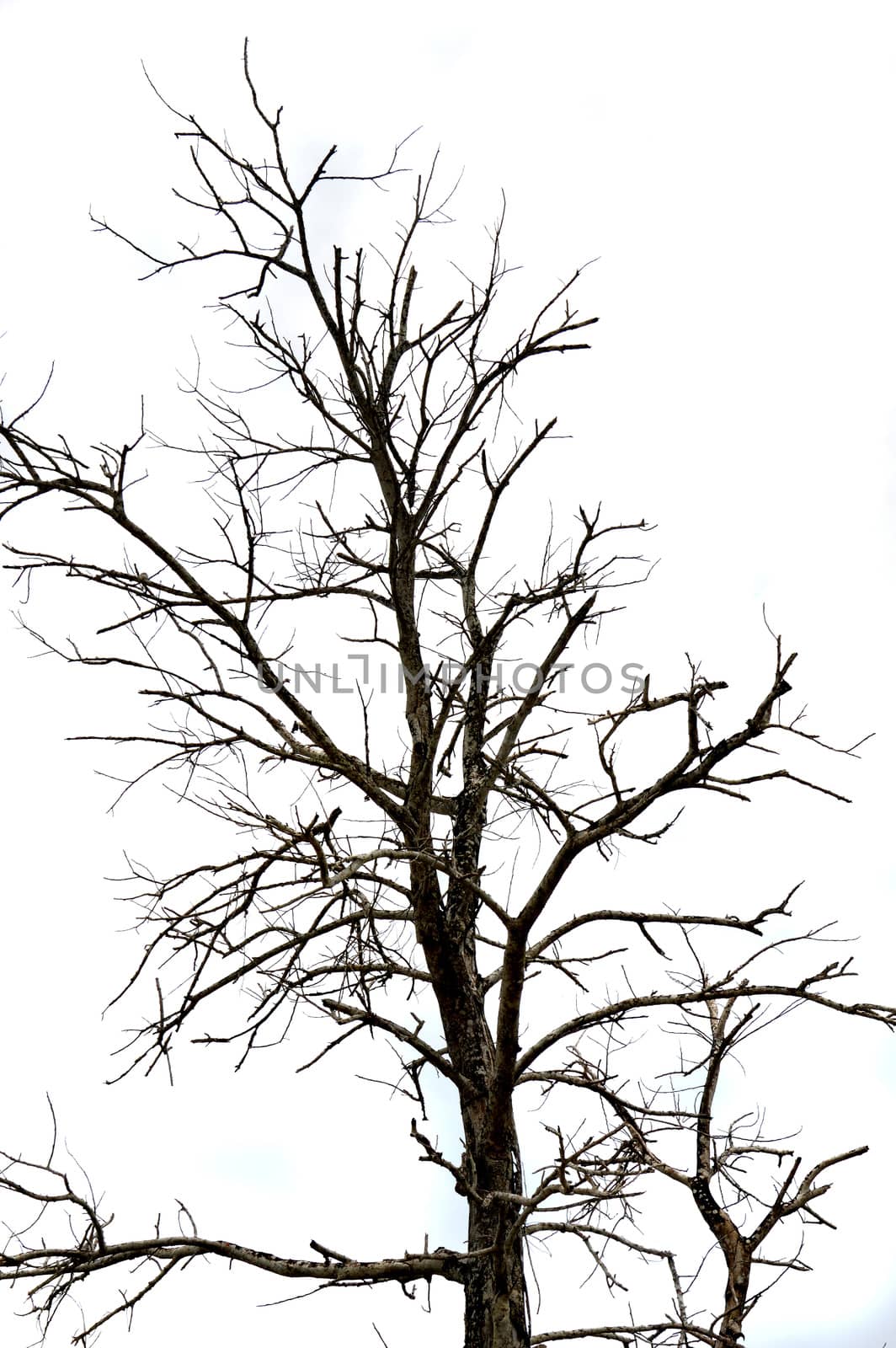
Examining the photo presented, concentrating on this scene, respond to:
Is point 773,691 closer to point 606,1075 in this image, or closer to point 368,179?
point 606,1075

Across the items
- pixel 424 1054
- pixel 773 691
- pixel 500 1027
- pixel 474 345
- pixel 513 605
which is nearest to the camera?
pixel 773 691

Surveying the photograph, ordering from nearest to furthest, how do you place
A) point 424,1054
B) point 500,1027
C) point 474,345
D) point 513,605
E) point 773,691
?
point 773,691
point 500,1027
point 424,1054
point 513,605
point 474,345

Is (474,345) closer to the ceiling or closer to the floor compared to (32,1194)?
closer to the ceiling

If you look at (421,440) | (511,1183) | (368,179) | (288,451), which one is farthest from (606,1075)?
(368,179)

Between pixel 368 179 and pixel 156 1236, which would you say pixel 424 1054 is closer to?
pixel 156 1236

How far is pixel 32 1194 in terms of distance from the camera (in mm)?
5246

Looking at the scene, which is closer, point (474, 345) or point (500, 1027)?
point (500, 1027)

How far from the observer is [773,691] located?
4355 mm

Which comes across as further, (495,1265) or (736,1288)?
(736,1288)

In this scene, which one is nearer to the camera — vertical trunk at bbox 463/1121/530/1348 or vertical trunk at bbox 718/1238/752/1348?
vertical trunk at bbox 463/1121/530/1348

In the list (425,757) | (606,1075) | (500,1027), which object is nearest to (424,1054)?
(500,1027)

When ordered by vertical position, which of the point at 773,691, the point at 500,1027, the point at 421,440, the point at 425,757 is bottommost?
the point at 500,1027

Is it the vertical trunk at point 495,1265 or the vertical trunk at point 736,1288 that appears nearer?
the vertical trunk at point 495,1265

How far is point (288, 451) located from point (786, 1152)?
14.3 ft
